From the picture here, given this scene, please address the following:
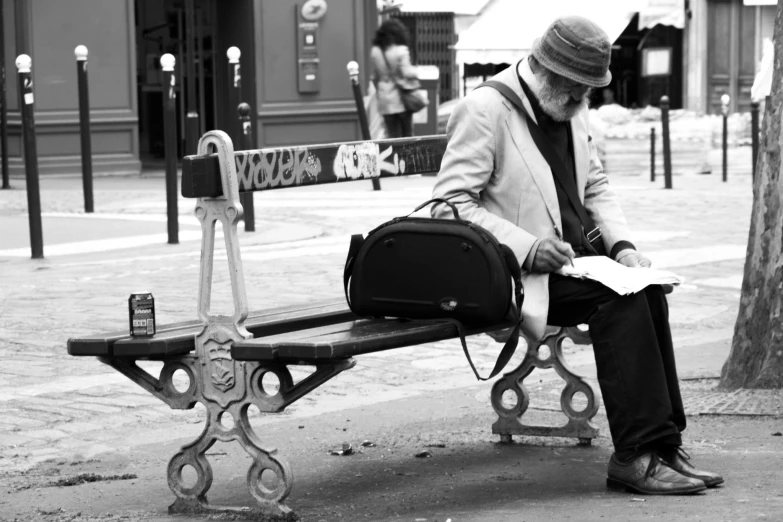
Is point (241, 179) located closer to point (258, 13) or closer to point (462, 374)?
point (462, 374)

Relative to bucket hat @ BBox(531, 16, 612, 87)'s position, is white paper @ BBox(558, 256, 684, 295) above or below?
below

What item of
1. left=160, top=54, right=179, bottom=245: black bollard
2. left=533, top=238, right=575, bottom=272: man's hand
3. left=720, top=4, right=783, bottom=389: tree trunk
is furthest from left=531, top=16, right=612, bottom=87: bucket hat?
left=160, top=54, right=179, bottom=245: black bollard

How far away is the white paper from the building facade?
42.4ft

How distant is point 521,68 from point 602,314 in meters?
0.88

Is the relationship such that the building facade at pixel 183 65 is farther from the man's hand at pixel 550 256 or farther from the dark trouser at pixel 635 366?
the dark trouser at pixel 635 366

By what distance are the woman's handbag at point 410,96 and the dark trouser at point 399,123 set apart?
250mm

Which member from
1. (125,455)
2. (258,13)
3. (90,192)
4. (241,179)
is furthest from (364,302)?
(258,13)

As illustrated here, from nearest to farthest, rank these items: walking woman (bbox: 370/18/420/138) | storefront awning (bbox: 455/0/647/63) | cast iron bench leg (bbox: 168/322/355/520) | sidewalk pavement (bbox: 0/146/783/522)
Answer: cast iron bench leg (bbox: 168/322/355/520) → sidewalk pavement (bbox: 0/146/783/522) → walking woman (bbox: 370/18/420/138) → storefront awning (bbox: 455/0/647/63)

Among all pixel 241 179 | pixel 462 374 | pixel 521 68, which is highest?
pixel 521 68

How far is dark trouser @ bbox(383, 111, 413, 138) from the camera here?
17.4 m

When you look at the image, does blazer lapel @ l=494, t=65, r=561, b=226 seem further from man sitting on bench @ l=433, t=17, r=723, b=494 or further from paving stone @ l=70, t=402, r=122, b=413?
paving stone @ l=70, t=402, r=122, b=413

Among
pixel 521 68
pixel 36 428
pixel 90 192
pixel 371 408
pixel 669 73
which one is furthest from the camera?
pixel 669 73

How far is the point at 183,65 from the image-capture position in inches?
845

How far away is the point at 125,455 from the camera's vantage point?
5.09 meters
